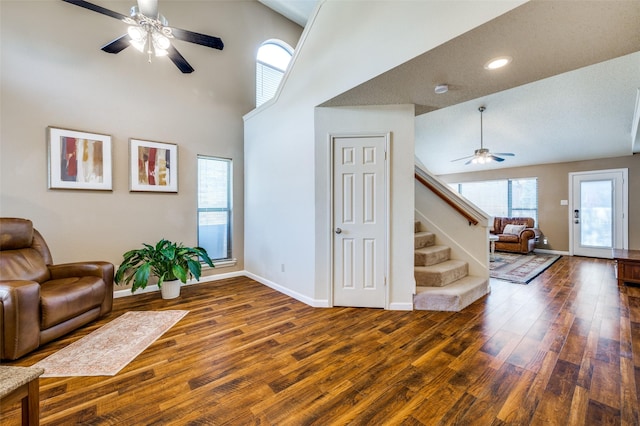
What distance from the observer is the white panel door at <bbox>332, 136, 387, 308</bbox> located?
305 cm

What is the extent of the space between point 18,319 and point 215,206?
2633 millimetres

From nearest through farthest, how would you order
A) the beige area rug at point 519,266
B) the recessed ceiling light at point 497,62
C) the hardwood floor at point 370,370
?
the hardwood floor at point 370,370 → the recessed ceiling light at point 497,62 → the beige area rug at point 519,266

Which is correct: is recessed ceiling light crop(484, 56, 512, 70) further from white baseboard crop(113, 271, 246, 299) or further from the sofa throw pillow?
the sofa throw pillow

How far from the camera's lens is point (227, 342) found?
2346mm

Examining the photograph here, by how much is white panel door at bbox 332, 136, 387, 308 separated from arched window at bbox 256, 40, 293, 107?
2.83 m

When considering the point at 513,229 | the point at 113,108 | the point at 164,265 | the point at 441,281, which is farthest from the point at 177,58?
the point at 513,229

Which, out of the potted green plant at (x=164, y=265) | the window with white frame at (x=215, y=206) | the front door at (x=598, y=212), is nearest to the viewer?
the potted green plant at (x=164, y=265)

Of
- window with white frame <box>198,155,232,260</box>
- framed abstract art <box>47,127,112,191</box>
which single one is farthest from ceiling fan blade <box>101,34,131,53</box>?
window with white frame <box>198,155,232,260</box>

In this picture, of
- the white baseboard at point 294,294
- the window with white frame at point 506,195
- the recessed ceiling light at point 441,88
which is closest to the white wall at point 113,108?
the white baseboard at point 294,294

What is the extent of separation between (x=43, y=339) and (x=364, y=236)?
3.17 meters

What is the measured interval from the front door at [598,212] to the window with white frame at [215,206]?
812 cm

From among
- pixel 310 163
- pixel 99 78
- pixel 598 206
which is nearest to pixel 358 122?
pixel 310 163

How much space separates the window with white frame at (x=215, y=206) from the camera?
4270 mm

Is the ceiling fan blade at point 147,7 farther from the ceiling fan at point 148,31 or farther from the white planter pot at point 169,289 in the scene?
the white planter pot at point 169,289
